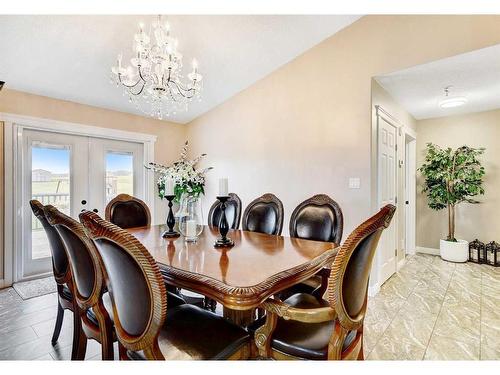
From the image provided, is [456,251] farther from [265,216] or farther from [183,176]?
[183,176]

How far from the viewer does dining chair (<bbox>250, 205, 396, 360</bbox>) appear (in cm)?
112

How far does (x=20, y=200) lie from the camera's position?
10.7 feet

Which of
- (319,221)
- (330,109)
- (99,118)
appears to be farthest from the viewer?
(99,118)

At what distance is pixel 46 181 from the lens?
3.49 meters

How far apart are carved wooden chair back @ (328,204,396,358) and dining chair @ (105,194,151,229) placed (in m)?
2.22

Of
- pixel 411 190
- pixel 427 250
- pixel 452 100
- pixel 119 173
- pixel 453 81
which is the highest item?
pixel 453 81

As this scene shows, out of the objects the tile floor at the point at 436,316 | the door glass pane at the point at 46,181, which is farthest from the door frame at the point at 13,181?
the tile floor at the point at 436,316

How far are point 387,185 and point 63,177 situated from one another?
4131 millimetres

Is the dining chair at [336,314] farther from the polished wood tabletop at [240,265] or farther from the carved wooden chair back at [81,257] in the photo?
the carved wooden chair back at [81,257]

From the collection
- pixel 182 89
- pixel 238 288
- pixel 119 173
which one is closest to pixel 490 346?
pixel 238 288

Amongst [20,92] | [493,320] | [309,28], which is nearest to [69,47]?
[20,92]

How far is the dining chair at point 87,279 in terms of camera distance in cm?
141

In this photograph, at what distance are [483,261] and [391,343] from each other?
3.00 metres
